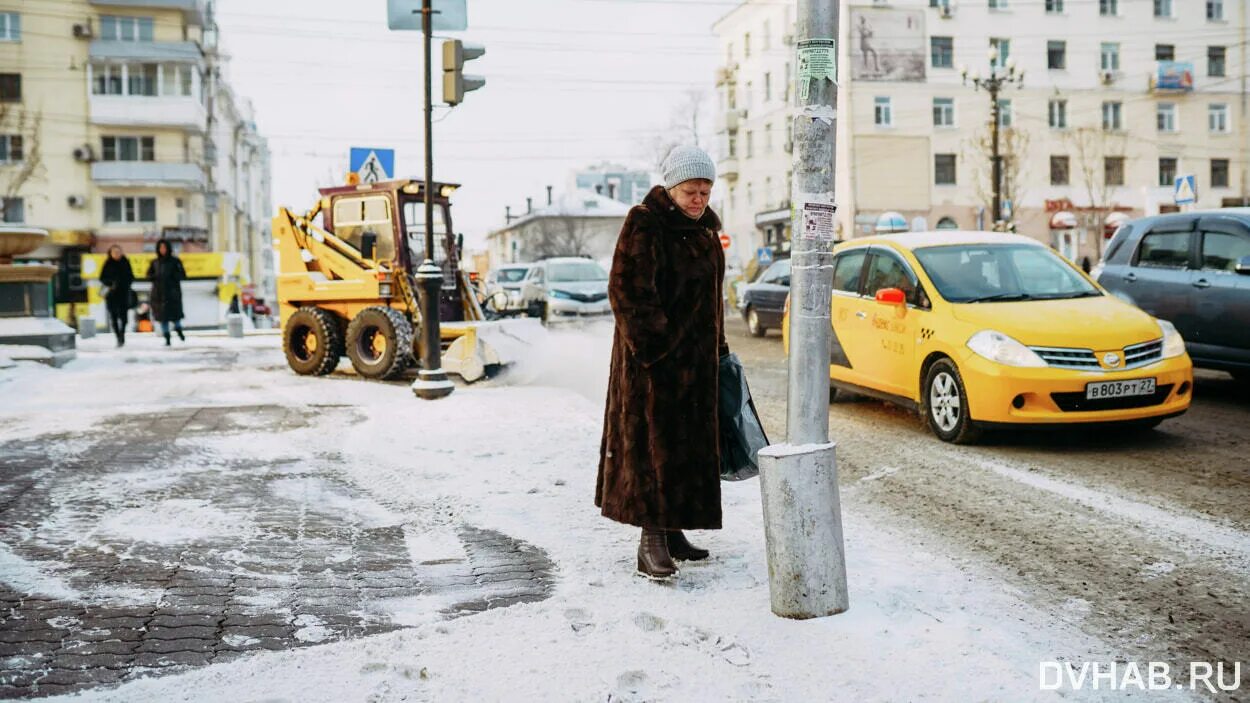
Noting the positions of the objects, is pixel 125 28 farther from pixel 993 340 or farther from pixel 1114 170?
pixel 993 340

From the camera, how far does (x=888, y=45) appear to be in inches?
1925

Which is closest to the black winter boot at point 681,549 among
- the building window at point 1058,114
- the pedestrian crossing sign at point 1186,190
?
the pedestrian crossing sign at point 1186,190

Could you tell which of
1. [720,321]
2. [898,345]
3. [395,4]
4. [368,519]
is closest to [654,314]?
[720,321]

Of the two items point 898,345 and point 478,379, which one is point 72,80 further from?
point 898,345

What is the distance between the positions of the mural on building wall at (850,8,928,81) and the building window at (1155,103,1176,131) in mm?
12908

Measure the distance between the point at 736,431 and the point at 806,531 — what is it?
0.73 meters

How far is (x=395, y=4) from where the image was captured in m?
11.5

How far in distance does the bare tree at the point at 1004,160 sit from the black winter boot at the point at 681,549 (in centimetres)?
4543

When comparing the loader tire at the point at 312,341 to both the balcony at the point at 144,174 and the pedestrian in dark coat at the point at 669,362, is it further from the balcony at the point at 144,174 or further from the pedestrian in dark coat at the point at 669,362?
the balcony at the point at 144,174

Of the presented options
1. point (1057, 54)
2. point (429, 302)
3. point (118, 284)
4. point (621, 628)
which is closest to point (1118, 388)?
point (621, 628)

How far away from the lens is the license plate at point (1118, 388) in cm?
716

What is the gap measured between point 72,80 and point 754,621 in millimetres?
52208

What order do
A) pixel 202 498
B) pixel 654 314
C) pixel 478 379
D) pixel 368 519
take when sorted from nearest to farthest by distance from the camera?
pixel 654 314, pixel 368 519, pixel 202 498, pixel 478 379

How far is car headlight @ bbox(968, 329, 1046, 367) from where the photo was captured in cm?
722
